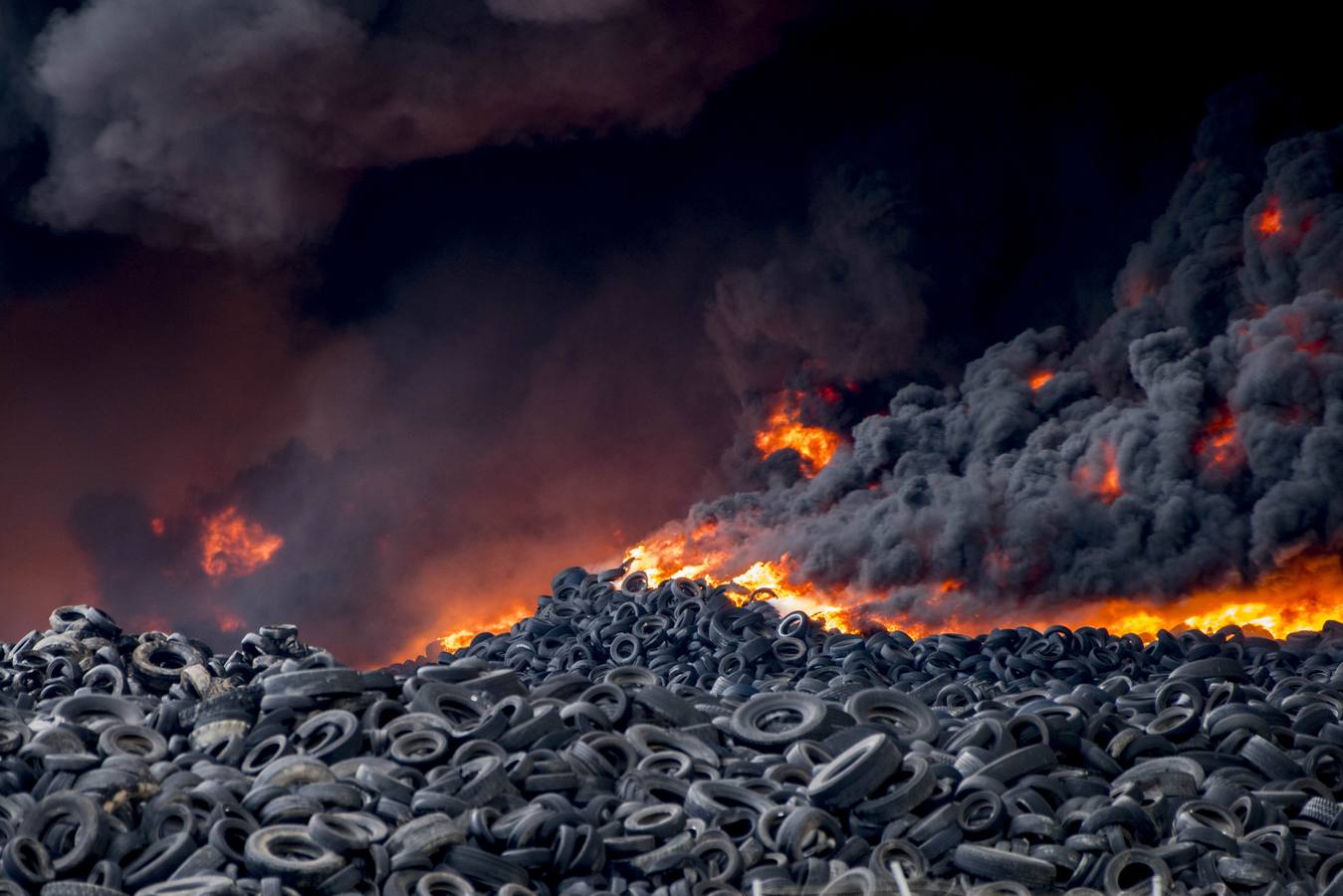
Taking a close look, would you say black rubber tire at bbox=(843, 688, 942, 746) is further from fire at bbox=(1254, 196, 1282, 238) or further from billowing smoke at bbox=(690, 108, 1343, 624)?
fire at bbox=(1254, 196, 1282, 238)

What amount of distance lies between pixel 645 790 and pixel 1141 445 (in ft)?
67.8

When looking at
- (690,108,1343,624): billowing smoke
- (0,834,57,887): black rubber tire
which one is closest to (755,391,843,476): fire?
(690,108,1343,624): billowing smoke

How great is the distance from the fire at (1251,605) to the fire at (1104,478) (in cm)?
290

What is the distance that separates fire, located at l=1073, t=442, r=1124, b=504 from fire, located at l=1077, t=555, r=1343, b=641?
9.53 feet

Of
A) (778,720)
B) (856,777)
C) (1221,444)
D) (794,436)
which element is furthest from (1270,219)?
(856,777)

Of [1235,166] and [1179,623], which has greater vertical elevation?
[1235,166]

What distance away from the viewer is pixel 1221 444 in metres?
27.7

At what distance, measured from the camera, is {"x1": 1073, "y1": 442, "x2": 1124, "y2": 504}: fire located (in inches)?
1094

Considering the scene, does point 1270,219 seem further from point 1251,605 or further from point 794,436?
point 794,436

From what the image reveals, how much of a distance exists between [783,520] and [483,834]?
23.2m

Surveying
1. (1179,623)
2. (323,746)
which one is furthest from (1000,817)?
(1179,623)

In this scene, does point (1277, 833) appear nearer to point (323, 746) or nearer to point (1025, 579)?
point (323, 746)

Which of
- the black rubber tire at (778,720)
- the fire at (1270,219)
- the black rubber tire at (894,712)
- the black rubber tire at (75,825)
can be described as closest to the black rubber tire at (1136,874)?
the black rubber tire at (894,712)

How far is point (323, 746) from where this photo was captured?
1089 cm
